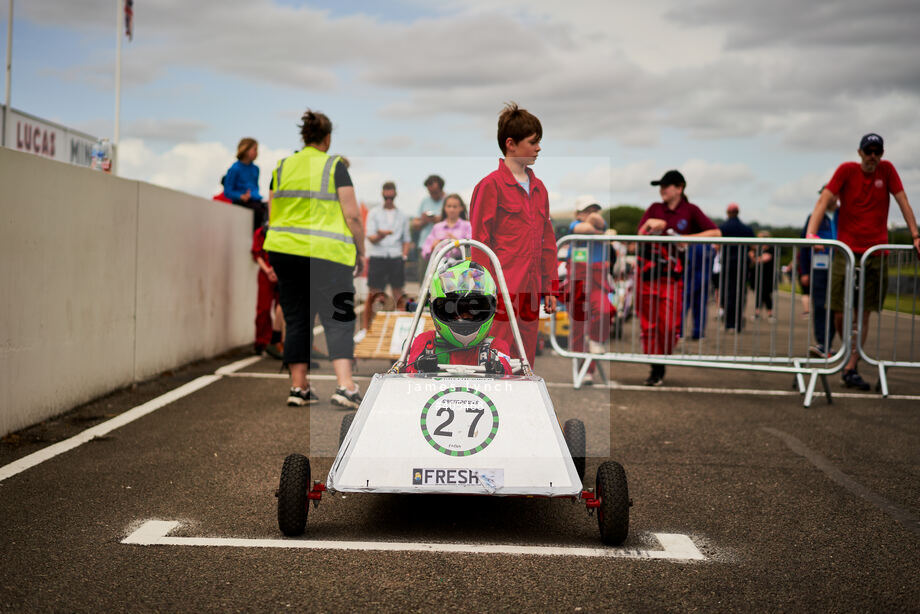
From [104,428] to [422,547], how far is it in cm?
322

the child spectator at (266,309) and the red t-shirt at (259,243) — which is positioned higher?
the red t-shirt at (259,243)

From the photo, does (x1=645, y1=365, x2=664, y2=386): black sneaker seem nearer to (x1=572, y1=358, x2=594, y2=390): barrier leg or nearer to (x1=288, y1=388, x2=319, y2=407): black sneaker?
(x1=572, y1=358, x2=594, y2=390): barrier leg

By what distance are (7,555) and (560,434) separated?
2284 millimetres

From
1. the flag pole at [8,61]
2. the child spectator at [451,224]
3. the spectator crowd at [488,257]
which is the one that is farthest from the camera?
the flag pole at [8,61]

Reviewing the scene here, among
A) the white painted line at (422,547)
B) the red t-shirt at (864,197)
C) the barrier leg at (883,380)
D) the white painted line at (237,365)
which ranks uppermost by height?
the red t-shirt at (864,197)

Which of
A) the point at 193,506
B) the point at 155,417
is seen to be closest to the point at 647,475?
the point at 193,506

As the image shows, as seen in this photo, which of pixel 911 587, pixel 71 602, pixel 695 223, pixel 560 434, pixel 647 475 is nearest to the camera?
pixel 71 602

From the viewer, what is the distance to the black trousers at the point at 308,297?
279 inches

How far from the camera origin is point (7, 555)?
367 cm

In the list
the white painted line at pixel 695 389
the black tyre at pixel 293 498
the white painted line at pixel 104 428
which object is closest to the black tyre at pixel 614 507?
the black tyre at pixel 293 498

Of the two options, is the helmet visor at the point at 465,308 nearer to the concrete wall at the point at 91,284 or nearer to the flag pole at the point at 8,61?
the concrete wall at the point at 91,284

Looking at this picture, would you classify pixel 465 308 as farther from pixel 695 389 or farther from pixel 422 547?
pixel 695 389

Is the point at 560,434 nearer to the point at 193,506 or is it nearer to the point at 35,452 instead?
the point at 193,506

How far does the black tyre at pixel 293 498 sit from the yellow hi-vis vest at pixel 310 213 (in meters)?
3.21
